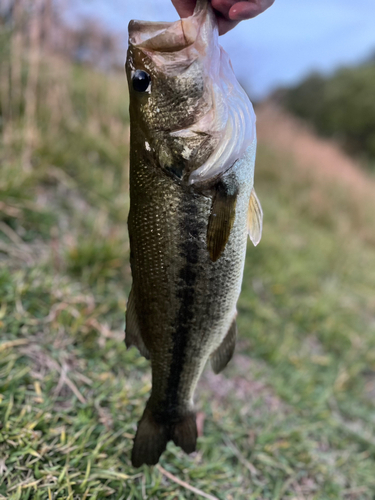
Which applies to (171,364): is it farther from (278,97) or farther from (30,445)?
(278,97)

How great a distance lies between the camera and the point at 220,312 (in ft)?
4.26

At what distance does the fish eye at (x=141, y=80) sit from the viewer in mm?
1156

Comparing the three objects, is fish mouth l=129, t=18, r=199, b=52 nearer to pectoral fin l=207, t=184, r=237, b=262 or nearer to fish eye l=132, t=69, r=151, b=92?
fish eye l=132, t=69, r=151, b=92

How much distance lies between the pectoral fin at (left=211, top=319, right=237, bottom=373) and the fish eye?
3.05 ft

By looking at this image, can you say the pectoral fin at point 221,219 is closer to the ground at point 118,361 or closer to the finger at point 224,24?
the finger at point 224,24

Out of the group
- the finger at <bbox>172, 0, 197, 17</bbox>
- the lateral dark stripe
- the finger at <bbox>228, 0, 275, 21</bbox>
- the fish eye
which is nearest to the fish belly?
the lateral dark stripe

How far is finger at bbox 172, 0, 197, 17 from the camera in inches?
52.3

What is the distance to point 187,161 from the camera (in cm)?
114

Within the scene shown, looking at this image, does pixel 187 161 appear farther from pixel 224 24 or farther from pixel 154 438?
pixel 154 438

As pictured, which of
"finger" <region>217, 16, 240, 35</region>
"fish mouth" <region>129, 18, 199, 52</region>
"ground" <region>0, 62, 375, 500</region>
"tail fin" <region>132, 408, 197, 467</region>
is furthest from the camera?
"ground" <region>0, 62, 375, 500</region>

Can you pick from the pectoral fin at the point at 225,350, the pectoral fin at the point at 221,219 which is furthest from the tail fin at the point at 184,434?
the pectoral fin at the point at 221,219

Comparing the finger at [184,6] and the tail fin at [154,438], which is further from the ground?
the finger at [184,6]

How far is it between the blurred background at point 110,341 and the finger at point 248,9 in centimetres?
168

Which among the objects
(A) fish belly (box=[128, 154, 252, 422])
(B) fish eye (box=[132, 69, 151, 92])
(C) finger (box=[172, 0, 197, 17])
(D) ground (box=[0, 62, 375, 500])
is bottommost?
(D) ground (box=[0, 62, 375, 500])
